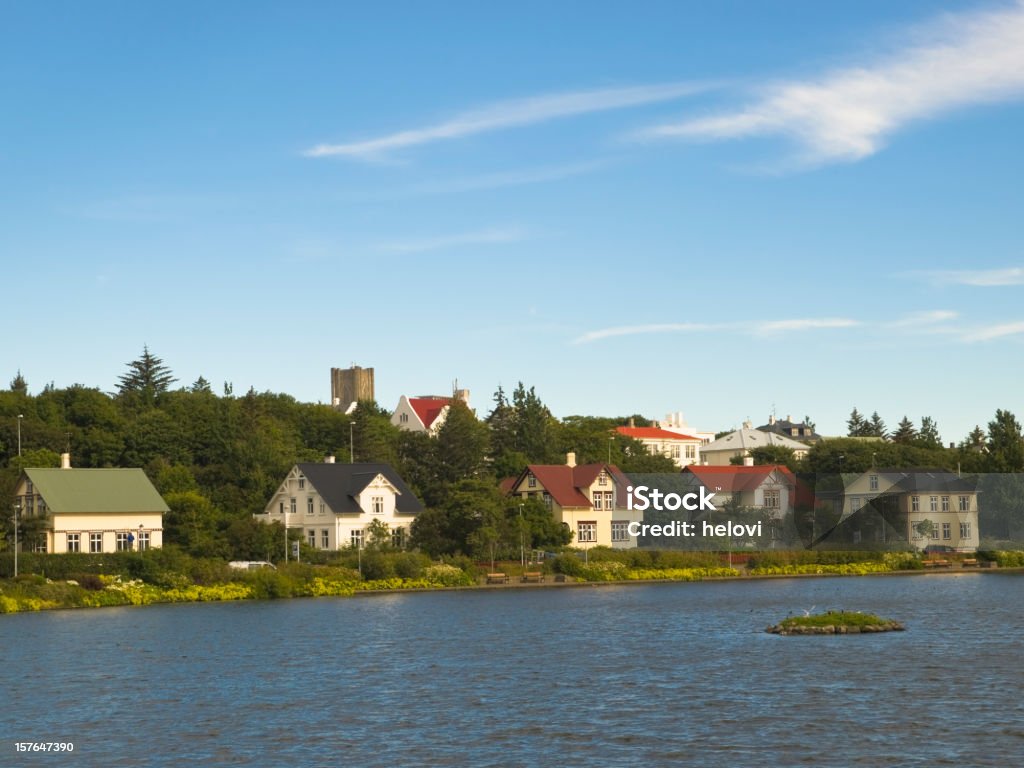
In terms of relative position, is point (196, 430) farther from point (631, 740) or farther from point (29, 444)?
point (631, 740)

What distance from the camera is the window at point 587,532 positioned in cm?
10800

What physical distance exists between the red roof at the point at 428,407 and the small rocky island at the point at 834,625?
113 meters

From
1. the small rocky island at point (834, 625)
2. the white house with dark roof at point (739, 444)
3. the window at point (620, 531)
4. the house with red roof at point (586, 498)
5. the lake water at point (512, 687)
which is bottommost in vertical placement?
the lake water at point (512, 687)

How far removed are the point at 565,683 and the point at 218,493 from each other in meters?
61.8

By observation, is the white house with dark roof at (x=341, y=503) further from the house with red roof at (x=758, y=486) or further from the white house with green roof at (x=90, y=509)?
the house with red roof at (x=758, y=486)

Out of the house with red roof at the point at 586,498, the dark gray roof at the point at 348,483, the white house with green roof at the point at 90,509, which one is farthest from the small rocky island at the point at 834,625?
the house with red roof at the point at 586,498

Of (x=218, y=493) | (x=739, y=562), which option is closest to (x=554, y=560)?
(x=739, y=562)

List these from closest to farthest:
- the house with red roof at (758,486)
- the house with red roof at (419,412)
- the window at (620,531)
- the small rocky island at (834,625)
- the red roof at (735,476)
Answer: the small rocky island at (834,625) < the window at (620,531) < the house with red roof at (758,486) < the red roof at (735,476) < the house with red roof at (419,412)

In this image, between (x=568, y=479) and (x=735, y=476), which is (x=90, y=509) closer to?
(x=568, y=479)

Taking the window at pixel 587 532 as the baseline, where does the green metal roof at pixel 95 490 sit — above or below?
above

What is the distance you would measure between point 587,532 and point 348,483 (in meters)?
20.5

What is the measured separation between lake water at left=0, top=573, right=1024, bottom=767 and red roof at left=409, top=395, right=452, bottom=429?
100m

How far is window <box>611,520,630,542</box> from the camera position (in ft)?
360

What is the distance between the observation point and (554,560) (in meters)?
89.2
